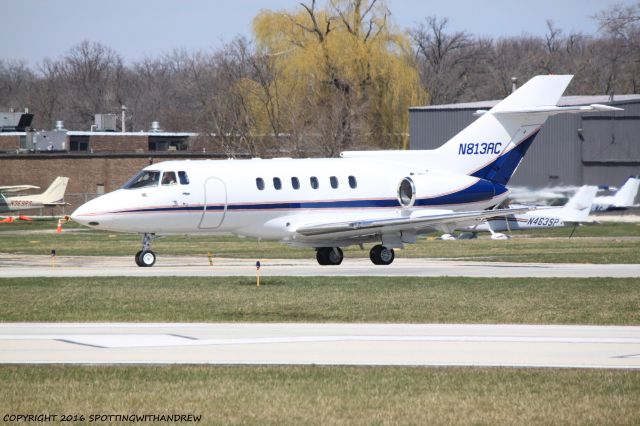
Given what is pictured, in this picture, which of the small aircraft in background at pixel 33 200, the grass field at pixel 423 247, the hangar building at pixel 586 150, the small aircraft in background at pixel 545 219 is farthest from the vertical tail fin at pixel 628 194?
the small aircraft in background at pixel 33 200

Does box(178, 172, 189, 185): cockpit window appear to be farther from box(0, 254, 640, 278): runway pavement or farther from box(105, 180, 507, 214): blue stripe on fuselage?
box(0, 254, 640, 278): runway pavement

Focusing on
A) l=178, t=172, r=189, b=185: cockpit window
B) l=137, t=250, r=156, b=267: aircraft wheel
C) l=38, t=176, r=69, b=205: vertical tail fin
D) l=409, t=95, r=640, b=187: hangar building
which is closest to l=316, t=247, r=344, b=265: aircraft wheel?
l=178, t=172, r=189, b=185: cockpit window

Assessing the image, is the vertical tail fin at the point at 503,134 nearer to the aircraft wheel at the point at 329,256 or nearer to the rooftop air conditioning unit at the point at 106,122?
the aircraft wheel at the point at 329,256

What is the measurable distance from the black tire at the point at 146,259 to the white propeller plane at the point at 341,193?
40 millimetres

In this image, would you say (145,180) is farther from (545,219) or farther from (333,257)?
(545,219)

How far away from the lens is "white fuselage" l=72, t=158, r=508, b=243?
3225 cm

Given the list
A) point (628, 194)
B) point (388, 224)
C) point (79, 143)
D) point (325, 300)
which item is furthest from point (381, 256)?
point (79, 143)

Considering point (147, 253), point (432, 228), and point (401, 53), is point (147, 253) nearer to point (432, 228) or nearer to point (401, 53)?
point (432, 228)

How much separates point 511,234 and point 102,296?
34.5 m

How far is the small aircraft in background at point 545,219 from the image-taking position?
52.5 m

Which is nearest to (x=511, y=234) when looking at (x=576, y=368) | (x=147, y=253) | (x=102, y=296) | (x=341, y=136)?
(x=341, y=136)

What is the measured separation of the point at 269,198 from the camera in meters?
33.6

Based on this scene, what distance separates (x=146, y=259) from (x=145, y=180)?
2418mm

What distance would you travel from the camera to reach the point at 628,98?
73188mm
